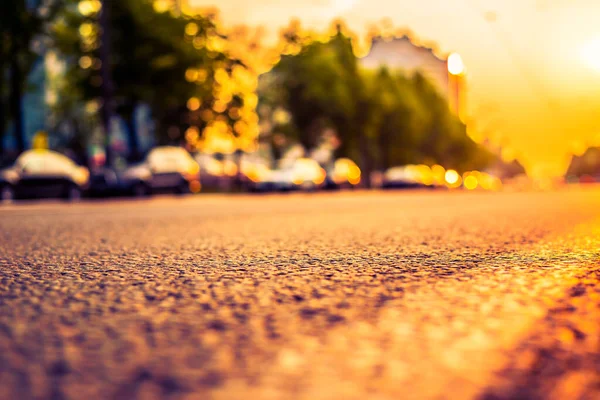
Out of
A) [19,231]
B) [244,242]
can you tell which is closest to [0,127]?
[19,231]

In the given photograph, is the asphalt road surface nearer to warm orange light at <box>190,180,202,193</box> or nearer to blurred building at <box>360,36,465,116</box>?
warm orange light at <box>190,180,202,193</box>

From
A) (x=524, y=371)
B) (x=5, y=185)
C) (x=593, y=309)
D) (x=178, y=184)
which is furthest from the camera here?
(x=178, y=184)

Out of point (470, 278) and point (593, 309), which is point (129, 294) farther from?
point (593, 309)

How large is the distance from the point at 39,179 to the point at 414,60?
123991 millimetres

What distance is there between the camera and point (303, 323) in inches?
123

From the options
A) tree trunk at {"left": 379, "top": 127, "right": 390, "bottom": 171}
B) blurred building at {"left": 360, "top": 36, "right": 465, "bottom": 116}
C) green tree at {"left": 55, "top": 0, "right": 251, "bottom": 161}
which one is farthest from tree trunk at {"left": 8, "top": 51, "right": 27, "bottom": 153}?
blurred building at {"left": 360, "top": 36, "right": 465, "bottom": 116}

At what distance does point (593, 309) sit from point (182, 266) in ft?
8.70

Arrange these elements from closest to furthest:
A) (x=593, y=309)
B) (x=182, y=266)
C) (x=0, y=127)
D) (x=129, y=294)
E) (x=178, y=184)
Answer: (x=593, y=309) → (x=129, y=294) → (x=182, y=266) → (x=178, y=184) → (x=0, y=127)

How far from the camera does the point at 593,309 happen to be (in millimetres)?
3447

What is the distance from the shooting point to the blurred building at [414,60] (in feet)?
417

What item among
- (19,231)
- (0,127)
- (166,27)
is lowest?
(19,231)

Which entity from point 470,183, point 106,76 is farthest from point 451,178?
point 106,76

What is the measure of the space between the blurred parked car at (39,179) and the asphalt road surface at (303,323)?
56.1 ft

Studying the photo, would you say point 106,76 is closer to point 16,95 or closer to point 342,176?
point 16,95
